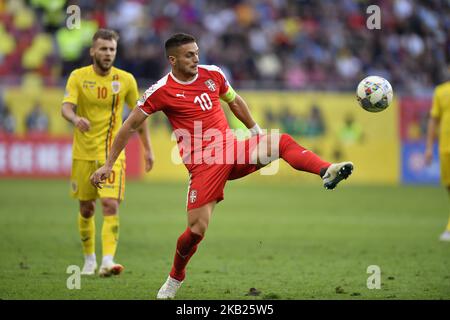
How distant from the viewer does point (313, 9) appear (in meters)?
26.9

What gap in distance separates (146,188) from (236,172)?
46.2 ft

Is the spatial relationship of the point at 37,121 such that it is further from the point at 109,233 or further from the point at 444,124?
the point at 109,233

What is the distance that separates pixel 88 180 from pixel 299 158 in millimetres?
3112

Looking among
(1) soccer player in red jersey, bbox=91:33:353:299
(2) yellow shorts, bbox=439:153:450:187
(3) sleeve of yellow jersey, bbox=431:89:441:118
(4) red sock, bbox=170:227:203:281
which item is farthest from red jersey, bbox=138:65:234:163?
(3) sleeve of yellow jersey, bbox=431:89:441:118

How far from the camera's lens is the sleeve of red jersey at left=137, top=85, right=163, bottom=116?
26.0ft

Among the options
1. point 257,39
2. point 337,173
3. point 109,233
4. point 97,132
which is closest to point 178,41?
point 337,173

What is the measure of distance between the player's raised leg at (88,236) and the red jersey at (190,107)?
216 cm

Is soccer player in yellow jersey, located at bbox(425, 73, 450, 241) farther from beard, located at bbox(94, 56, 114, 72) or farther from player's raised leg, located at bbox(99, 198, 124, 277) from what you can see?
beard, located at bbox(94, 56, 114, 72)

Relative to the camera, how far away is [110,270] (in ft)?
30.6

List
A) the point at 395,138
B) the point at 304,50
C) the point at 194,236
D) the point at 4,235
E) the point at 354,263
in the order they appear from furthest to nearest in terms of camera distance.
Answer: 1. the point at 304,50
2. the point at 395,138
3. the point at 4,235
4. the point at 354,263
5. the point at 194,236

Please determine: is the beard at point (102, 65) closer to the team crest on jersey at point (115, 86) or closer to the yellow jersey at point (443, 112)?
the team crest on jersey at point (115, 86)

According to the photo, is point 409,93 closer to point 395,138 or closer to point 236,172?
point 395,138

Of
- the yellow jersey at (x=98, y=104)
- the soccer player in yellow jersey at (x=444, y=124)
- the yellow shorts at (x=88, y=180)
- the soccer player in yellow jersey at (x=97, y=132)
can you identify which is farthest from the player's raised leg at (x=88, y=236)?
the soccer player in yellow jersey at (x=444, y=124)

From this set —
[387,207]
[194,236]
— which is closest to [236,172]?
[194,236]
